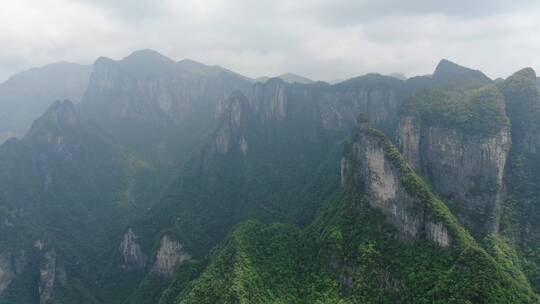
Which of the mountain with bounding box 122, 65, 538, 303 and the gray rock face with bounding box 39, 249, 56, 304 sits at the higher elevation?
the mountain with bounding box 122, 65, 538, 303

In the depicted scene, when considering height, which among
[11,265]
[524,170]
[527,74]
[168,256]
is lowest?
[11,265]

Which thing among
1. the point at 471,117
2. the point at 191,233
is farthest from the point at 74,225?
the point at 471,117

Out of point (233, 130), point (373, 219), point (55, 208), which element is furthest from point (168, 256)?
point (233, 130)

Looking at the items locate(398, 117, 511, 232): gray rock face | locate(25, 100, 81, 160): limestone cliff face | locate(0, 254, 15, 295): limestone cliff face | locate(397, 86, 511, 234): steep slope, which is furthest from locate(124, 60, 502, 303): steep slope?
locate(25, 100, 81, 160): limestone cliff face

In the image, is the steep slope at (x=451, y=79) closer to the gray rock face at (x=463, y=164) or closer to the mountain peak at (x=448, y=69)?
the mountain peak at (x=448, y=69)

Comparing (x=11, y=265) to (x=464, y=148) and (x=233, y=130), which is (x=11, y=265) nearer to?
(x=233, y=130)

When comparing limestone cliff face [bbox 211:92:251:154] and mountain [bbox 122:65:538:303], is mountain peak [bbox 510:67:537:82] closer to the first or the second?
mountain [bbox 122:65:538:303]
